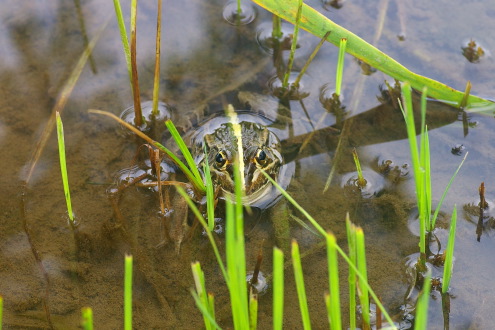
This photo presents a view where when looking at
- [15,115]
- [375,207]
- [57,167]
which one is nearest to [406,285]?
[375,207]

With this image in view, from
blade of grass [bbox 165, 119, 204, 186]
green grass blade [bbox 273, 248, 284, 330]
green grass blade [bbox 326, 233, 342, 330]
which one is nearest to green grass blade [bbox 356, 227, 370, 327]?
green grass blade [bbox 326, 233, 342, 330]

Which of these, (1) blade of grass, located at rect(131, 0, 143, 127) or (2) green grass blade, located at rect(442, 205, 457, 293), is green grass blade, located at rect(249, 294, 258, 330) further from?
(1) blade of grass, located at rect(131, 0, 143, 127)

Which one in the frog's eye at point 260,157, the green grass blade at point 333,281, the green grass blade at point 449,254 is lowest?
the green grass blade at point 333,281

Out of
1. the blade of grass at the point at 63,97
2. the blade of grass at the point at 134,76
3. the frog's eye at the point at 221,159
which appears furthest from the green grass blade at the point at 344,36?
the blade of grass at the point at 63,97

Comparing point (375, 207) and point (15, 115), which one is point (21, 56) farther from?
point (375, 207)

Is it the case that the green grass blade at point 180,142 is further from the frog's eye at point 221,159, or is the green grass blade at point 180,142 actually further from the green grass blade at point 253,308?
the green grass blade at point 253,308

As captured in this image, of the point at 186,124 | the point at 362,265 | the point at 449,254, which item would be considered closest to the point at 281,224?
the point at 186,124
